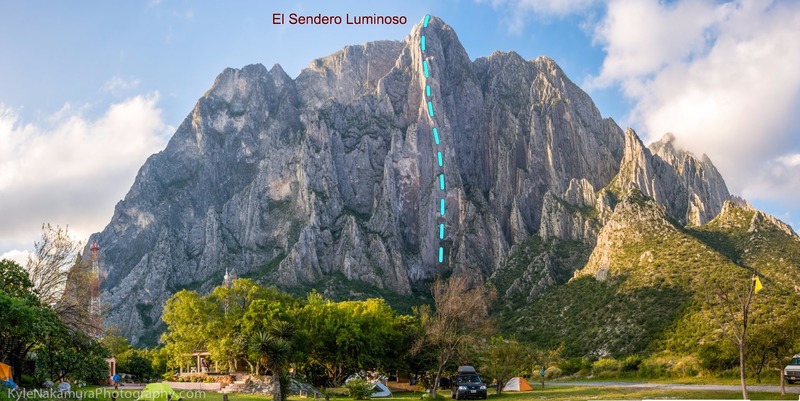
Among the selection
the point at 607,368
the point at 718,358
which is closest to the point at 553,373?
the point at 607,368

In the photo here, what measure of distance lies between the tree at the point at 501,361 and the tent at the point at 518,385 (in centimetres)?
60

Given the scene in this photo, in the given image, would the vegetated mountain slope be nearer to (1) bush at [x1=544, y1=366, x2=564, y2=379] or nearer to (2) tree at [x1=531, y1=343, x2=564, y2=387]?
(2) tree at [x1=531, y1=343, x2=564, y2=387]

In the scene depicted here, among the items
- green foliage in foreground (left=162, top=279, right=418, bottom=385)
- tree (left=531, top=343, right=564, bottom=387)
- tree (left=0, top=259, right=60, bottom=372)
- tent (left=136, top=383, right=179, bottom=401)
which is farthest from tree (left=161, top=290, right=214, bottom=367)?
tent (left=136, top=383, right=179, bottom=401)

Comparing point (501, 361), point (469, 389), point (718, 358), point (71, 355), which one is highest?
point (71, 355)

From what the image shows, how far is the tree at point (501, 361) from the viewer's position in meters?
54.8

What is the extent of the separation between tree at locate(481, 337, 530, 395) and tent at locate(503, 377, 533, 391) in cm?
60

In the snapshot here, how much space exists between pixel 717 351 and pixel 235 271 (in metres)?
151

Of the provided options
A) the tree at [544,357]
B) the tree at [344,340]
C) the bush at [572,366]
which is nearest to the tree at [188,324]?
the tree at [344,340]

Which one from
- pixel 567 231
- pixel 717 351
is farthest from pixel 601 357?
Answer: pixel 567 231

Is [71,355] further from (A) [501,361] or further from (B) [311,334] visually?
(A) [501,361]

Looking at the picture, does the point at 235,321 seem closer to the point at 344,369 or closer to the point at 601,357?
the point at 344,369

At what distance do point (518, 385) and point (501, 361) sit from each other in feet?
11.2

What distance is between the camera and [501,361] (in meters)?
57.1

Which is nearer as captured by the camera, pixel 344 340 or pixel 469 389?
pixel 469 389
